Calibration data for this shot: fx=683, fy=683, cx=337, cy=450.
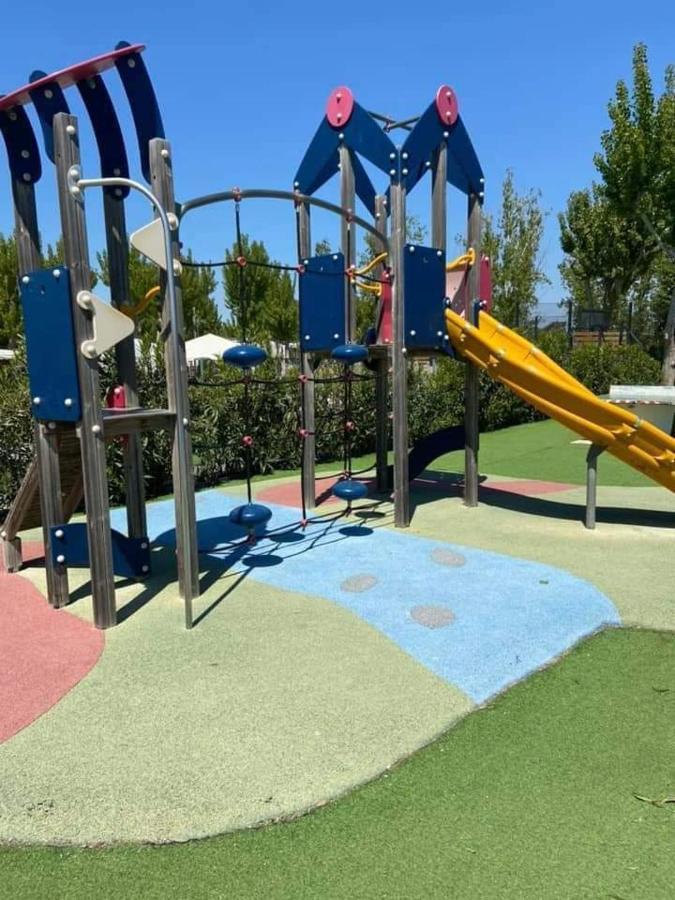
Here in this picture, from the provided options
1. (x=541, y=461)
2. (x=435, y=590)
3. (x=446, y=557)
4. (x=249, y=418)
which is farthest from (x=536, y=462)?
(x=435, y=590)

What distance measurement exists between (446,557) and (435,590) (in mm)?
839

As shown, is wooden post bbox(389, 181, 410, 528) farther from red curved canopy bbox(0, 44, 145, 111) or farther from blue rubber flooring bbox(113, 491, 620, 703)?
red curved canopy bbox(0, 44, 145, 111)

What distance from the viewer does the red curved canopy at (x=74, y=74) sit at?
4.25 m

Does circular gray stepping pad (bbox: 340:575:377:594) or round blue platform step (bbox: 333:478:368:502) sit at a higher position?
round blue platform step (bbox: 333:478:368:502)

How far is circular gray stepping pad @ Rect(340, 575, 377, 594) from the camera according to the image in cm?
506

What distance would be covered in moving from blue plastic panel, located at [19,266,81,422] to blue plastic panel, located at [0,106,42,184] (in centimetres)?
83

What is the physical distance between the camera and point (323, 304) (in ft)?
23.4

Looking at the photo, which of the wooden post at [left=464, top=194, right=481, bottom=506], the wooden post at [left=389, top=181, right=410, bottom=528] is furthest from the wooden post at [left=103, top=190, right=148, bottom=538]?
the wooden post at [left=464, top=194, right=481, bottom=506]

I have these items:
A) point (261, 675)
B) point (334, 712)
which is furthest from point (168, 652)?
point (334, 712)

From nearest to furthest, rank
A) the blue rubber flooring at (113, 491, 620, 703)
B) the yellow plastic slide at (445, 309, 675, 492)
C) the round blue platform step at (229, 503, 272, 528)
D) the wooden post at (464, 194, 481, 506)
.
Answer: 1. the blue rubber flooring at (113, 491, 620, 703)
2. the round blue platform step at (229, 503, 272, 528)
3. the yellow plastic slide at (445, 309, 675, 492)
4. the wooden post at (464, 194, 481, 506)

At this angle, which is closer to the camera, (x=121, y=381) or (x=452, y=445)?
(x=121, y=381)

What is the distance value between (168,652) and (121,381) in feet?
7.80

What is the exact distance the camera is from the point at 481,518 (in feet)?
23.8

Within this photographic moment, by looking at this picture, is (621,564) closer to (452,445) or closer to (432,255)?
(452,445)
